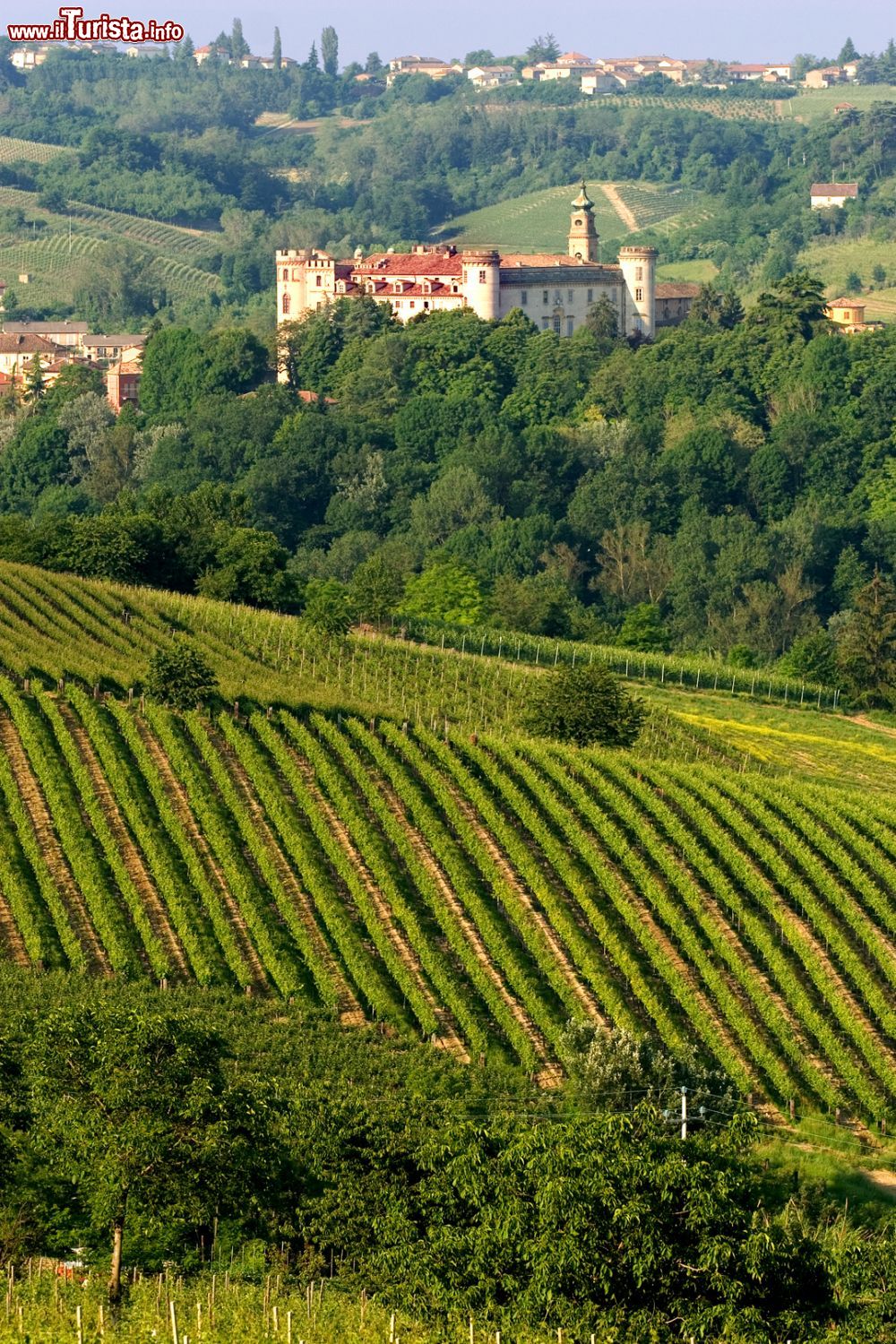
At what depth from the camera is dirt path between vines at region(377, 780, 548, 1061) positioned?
4284 centimetres

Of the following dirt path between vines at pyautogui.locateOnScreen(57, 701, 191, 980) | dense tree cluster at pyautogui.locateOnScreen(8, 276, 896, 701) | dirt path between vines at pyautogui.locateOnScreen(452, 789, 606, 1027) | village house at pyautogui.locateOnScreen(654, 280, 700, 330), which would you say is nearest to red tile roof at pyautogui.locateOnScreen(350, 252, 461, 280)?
dense tree cluster at pyautogui.locateOnScreen(8, 276, 896, 701)

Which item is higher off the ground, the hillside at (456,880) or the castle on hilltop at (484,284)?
the castle on hilltop at (484,284)

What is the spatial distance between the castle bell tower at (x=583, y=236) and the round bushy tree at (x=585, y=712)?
80.1 metres

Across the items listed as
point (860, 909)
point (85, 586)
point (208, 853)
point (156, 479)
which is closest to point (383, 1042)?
point (208, 853)

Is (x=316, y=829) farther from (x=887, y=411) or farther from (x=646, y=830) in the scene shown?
(x=887, y=411)

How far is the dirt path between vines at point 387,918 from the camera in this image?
42469 millimetres

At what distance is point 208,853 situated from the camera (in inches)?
1879

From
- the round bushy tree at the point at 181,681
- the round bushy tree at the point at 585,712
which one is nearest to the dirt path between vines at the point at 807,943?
the round bushy tree at the point at 585,712

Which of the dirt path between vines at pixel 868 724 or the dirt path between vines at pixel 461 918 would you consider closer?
the dirt path between vines at pixel 461 918

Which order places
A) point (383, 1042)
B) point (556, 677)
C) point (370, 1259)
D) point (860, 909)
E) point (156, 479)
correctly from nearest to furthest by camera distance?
point (370, 1259) < point (383, 1042) < point (860, 909) < point (556, 677) < point (156, 479)

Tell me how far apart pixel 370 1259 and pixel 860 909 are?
18224mm

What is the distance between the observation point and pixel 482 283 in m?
128

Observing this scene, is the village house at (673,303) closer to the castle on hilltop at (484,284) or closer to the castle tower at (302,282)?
the castle on hilltop at (484,284)

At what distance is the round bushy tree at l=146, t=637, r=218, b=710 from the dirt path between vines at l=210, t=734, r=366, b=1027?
1.60 m
